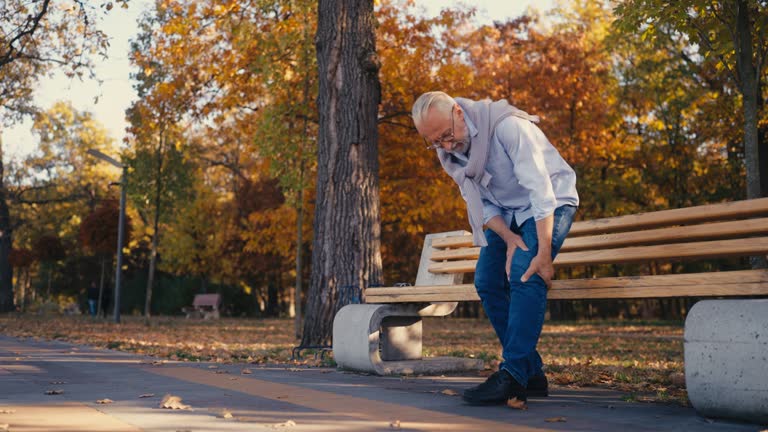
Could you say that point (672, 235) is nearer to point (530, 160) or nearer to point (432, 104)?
point (530, 160)

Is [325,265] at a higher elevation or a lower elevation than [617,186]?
lower

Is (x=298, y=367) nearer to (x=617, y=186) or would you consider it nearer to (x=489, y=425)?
(x=489, y=425)

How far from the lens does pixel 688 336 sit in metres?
3.85

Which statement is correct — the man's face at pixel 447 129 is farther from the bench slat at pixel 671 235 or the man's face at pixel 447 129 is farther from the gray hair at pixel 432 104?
the bench slat at pixel 671 235

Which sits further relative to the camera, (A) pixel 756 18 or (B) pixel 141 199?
(B) pixel 141 199

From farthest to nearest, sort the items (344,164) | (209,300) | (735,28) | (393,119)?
1. (209,300)
2. (393,119)
3. (735,28)
4. (344,164)

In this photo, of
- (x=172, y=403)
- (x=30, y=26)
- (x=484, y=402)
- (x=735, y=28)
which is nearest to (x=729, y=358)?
(x=484, y=402)

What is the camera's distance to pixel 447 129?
14.6ft

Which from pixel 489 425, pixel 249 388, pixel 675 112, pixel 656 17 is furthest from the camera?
pixel 675 112

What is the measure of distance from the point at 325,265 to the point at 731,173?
21.1 metres

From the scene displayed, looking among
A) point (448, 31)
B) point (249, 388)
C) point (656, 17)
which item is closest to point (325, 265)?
point (249, 388)

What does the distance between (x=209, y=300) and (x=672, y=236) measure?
33359 millimetres

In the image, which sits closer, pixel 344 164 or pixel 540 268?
pixel 540 268

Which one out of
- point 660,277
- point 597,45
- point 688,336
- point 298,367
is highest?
point 597,45
